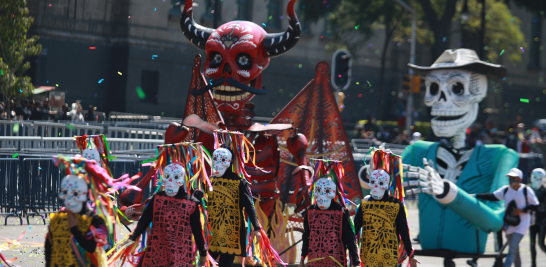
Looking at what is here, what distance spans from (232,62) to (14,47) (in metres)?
5.56

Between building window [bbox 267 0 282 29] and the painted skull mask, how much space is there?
23.2m

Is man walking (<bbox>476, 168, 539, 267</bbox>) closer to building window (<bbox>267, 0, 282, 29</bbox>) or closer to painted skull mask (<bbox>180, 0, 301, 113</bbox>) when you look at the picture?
painted skull mask (<bbox>180, 0, 301, 113</bbox>)

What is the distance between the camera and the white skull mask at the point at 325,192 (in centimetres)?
504

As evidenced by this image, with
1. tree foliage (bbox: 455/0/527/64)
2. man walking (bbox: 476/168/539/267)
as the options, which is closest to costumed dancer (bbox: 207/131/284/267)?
man walking (bbox: 476/168/539/267)

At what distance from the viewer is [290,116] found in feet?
23.8

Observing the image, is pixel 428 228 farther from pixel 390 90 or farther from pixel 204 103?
pixel 390 90

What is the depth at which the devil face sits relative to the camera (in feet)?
21.7

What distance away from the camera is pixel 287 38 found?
6.73 meters

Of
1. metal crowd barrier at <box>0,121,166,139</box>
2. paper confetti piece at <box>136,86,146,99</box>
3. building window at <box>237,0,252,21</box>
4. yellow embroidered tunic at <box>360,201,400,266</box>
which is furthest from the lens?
building window at <box>237,0,252,21</box>

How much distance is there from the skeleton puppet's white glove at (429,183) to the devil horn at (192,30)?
2526mm

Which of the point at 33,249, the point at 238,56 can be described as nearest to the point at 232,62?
the point at 238,56

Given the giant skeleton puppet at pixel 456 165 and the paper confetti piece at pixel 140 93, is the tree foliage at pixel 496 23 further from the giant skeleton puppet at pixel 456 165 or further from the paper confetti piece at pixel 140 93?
the giant skeleton puppet at pixel 456 165

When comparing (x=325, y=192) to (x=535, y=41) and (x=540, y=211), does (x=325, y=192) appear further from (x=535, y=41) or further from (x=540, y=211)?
(x=535, y=41)

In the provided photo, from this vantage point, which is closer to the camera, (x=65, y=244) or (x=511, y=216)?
(x=65, y=244)
